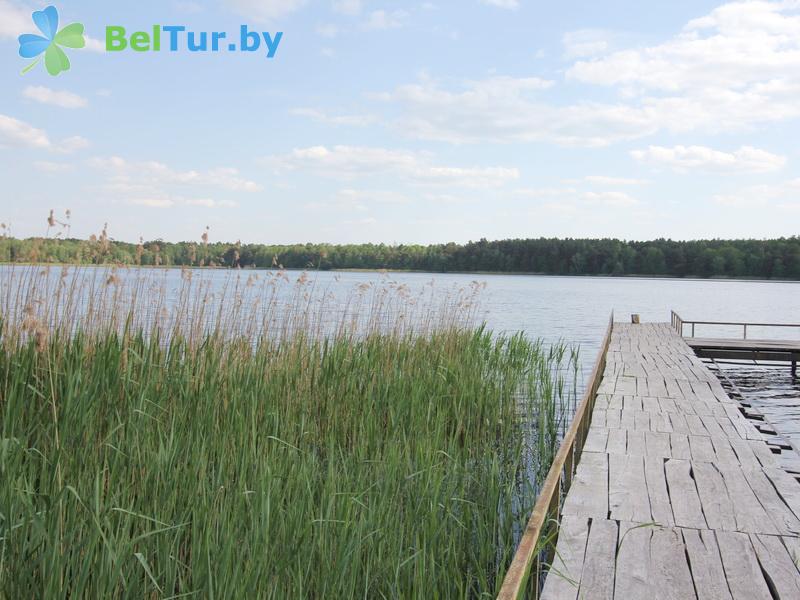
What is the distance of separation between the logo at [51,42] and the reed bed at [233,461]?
11.0 ft

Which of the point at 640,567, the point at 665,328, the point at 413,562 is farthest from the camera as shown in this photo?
the point at 665,328

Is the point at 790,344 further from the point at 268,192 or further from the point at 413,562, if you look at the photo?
the point at 413,562

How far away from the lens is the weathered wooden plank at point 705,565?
2676mm

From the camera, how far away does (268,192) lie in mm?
14508

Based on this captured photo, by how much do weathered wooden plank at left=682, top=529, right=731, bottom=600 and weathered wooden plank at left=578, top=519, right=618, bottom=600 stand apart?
347 millimetres

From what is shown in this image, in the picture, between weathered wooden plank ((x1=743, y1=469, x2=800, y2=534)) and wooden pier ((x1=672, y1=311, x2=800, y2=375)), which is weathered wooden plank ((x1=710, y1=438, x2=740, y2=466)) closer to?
weathered wooden plank ((x1=743, y1=469, x2=800, y2=534))

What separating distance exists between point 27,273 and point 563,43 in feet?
36.7

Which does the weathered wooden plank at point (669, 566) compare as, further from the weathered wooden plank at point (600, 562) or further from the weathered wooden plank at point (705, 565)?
the weathered wooden plank at point (600, 562)

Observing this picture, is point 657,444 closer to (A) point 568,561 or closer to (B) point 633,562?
(B) point 633,562

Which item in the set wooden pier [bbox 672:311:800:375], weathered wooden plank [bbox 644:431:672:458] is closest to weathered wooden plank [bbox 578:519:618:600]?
weathered wooden plank [bbox 644:431:672:458]

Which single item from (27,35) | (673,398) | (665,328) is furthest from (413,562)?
(665,328)

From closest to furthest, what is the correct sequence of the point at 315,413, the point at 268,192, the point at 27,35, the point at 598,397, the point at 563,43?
1. the point at 315,413
2. the point at 598,397
3. the point at 27,35
4. the point at 563,43
5. the point at 268,192

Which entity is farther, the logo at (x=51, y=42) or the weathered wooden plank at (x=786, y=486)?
the logo at (x=51, y=42)

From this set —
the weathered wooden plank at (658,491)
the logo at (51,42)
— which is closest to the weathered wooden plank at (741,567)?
the weathered wooden plank at (658,491)
